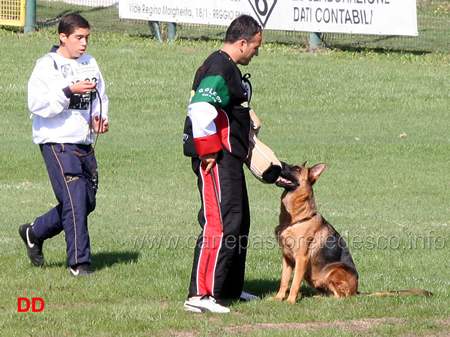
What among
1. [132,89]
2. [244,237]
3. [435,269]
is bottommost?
[435,269]

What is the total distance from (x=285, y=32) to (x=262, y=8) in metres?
2.22

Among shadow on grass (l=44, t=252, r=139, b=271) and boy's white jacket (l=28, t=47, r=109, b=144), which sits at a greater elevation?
boy's white jacket (l=28, t=47, r=109, b=144)

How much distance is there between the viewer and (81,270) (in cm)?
654

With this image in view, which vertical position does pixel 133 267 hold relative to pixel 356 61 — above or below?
below

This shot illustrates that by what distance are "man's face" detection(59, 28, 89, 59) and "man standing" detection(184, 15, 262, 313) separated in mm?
1299

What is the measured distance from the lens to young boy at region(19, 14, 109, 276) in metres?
6.31

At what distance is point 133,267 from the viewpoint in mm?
7012

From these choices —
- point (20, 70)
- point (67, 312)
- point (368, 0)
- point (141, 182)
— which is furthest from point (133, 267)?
point (368, 0)

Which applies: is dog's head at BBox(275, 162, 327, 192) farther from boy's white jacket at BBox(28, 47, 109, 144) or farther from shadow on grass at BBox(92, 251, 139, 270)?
shadow on grass at BBox(92, 251, 139, 270)

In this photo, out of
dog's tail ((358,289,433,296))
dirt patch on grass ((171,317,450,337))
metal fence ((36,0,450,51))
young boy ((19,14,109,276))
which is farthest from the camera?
metal fence ((36,0,450,51))

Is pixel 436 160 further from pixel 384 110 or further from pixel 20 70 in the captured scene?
pixel 20 70

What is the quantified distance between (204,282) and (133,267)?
60.6 inches

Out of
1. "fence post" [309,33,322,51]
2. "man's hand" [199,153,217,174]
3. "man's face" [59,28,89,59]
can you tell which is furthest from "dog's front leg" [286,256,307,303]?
"fence post" [309,33,322,51]

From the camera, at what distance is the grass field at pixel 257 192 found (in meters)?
5.60
